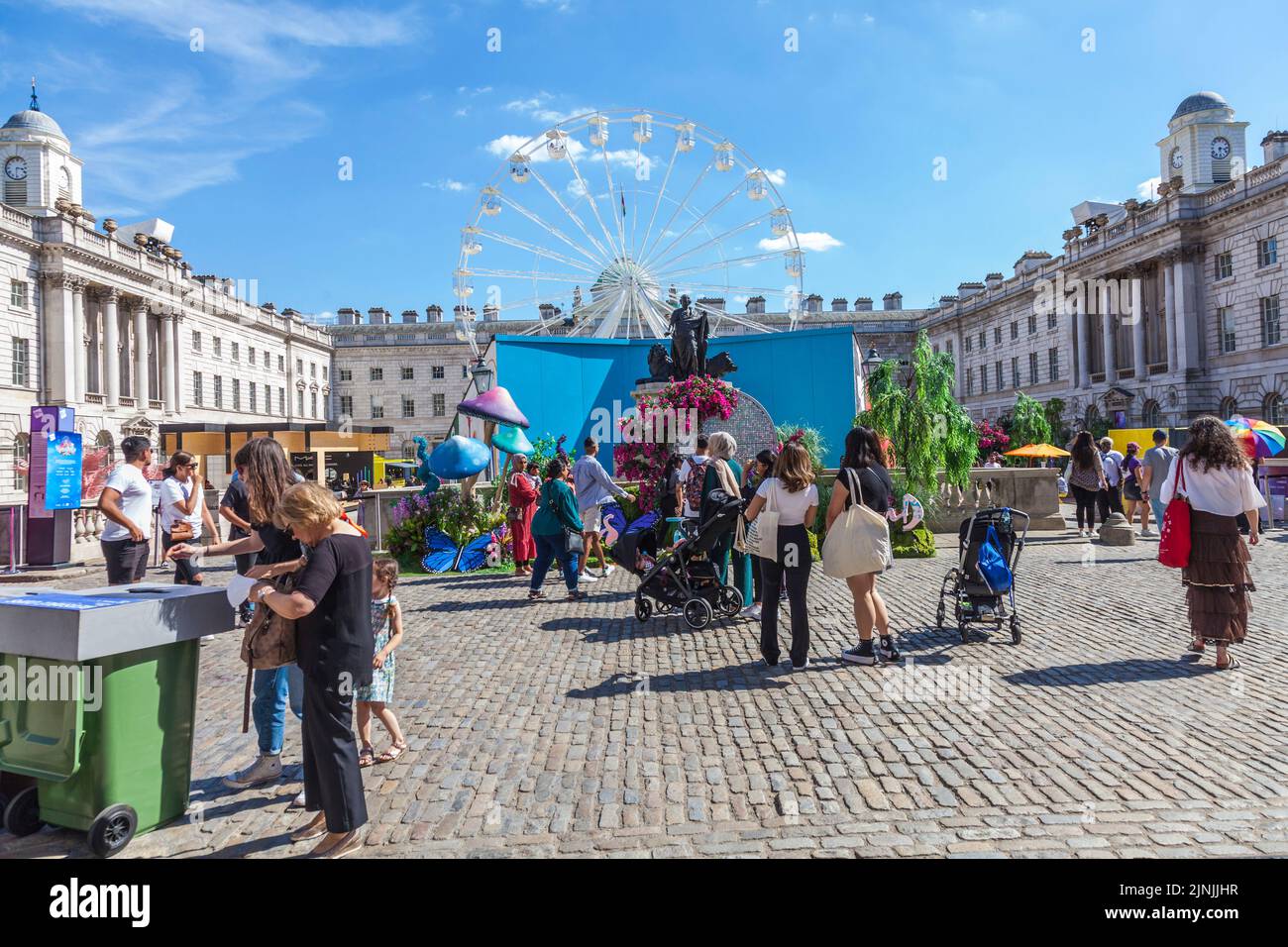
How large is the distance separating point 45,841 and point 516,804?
211cm

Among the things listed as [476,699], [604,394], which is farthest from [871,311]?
[476,699]

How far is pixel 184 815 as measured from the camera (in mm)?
3842

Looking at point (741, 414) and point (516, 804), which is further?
point (741, 414)

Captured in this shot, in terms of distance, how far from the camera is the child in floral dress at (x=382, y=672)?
14.5ft

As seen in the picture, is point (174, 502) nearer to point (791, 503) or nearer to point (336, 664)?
point (336, 664)

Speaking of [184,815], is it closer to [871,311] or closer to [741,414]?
[741,414]

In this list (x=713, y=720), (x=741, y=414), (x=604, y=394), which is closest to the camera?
(x=713, y=720)

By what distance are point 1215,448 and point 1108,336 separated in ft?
157

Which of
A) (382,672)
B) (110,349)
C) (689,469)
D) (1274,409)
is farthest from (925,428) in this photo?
(110,349)

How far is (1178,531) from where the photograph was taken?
6102 mm

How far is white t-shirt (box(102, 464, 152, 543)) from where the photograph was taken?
22.5 ft

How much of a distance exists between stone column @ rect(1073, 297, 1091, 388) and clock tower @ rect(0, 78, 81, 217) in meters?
64.4

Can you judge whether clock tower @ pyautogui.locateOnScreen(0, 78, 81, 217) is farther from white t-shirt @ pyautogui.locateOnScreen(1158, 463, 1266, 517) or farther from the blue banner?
white t-shirt @ pyautogui.locateOnScreen(1158, 463, 1266, 517)
